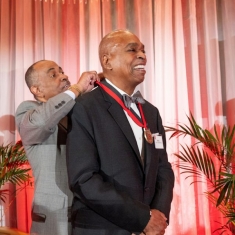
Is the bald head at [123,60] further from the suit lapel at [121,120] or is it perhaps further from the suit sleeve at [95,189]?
the suit sleeve at [95,189]

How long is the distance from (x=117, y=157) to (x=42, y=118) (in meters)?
0.45

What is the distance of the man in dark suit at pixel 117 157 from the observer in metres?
1.80

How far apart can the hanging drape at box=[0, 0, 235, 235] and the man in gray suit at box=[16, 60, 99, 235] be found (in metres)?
1.83

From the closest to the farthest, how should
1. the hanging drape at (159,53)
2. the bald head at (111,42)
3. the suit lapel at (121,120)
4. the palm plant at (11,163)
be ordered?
the suit lapel at (121,120), the bald head at (111,42), the palm plant at (11,163), the hanging drape at (159,53)

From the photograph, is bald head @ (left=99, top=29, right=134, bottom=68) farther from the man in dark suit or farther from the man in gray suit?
the man in gray suit

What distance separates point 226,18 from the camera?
Result: 13.1ft

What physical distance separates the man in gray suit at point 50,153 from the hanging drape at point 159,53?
1.83m

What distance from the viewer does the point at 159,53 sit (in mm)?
4051

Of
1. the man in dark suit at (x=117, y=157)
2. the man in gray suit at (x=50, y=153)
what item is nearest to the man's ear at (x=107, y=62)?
the man in dark suit at (x=117, y=157)

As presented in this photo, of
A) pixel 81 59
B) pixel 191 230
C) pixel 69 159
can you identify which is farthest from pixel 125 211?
pixel 81 59

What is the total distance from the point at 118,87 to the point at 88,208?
633mm

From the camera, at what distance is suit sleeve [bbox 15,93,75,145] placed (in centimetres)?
202

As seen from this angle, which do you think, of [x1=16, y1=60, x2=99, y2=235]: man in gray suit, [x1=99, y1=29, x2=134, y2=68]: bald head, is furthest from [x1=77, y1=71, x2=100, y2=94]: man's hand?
[x1=99, y1=29, x2=134, y2=68]: bald head

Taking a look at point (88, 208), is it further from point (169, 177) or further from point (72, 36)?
point (72, 36)
